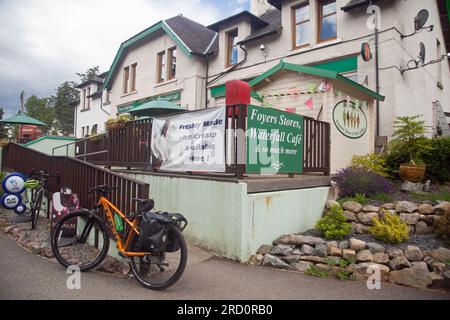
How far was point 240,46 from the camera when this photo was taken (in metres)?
14.2

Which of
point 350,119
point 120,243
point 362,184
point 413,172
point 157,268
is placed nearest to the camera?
point 120,243

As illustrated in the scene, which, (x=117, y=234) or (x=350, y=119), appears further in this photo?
(x=350, y=119)

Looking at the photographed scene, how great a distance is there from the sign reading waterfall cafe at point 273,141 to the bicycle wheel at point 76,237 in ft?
8.04

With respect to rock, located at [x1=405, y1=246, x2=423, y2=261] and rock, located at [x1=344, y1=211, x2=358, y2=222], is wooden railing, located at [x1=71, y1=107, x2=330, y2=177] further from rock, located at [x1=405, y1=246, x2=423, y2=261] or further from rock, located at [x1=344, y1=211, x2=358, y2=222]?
rock, located at [x1=405, y1=246, x2=423, y2=261]

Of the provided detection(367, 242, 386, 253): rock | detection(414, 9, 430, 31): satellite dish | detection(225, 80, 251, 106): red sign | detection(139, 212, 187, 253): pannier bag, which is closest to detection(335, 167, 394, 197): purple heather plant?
detection(367, 242, 386, 253): rock

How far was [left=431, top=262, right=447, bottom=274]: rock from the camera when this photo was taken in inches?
166

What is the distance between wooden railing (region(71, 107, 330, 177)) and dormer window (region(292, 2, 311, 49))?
6.33 metres

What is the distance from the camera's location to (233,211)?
193 inches

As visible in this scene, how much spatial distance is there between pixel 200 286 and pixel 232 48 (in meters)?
13.3

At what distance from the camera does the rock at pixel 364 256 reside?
15.1 feet

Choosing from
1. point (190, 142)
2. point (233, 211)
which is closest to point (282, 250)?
point (233, 211)

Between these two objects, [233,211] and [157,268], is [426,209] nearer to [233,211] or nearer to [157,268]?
[233,211]
